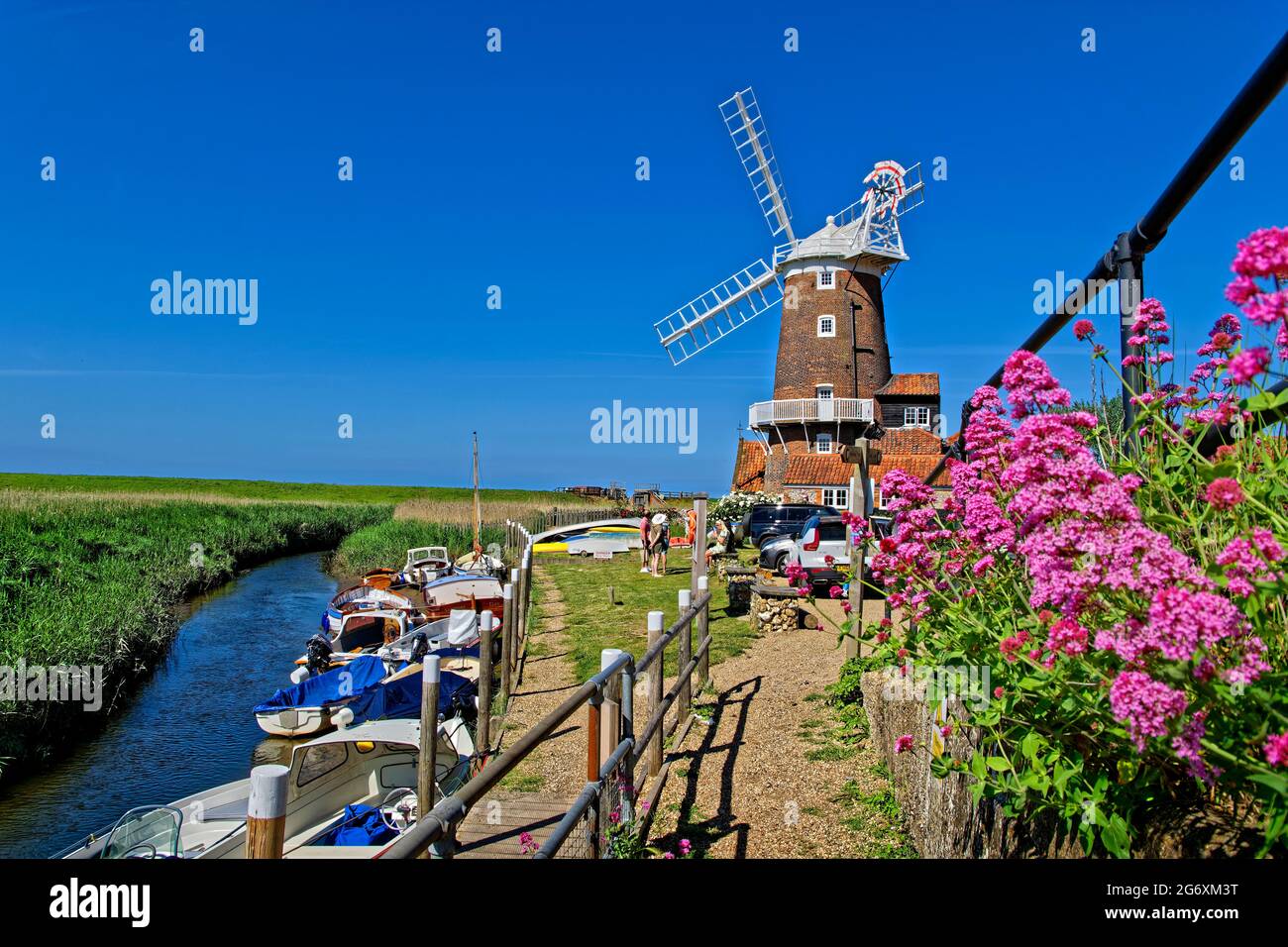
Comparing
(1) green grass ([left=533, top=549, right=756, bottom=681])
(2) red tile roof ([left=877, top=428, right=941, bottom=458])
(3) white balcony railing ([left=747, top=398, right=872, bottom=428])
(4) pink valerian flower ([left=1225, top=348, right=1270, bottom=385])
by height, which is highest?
(3) white balcony railing ([left=747, top=398, right=872, bottom=428])

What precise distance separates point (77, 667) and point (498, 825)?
41.6 feet

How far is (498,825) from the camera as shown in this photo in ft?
24.2

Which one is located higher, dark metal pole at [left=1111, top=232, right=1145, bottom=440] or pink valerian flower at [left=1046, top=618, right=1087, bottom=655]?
dark metal pole at [left=1111, top=232, right=1145, bottom=440]

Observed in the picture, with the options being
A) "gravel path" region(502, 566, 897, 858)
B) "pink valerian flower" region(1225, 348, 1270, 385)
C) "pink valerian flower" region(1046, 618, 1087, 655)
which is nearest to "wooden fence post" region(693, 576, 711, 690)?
"gravel path" region(502, 566, 897, 858)

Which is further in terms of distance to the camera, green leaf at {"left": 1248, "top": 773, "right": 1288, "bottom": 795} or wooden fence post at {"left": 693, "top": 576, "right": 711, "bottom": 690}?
wooden fence post at {"left": 693, "top": 576, "right": 711, "bottom": 690}

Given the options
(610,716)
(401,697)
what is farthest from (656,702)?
(401,697)

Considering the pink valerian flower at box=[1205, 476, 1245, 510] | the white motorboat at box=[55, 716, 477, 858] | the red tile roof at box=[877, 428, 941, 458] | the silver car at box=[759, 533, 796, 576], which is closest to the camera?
the pink valerian flower at box=[1205, 476, 1245, 510]

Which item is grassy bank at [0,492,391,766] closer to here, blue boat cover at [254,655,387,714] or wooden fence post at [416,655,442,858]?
blue boat cover at [254,655,387,714]

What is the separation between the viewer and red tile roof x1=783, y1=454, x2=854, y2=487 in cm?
3844

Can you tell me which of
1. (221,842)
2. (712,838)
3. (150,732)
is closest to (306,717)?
(150,732)

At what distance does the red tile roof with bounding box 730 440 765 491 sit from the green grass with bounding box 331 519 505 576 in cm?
1213

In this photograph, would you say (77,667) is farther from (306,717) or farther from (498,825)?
(498,825)

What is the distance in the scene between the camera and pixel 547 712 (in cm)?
1309
